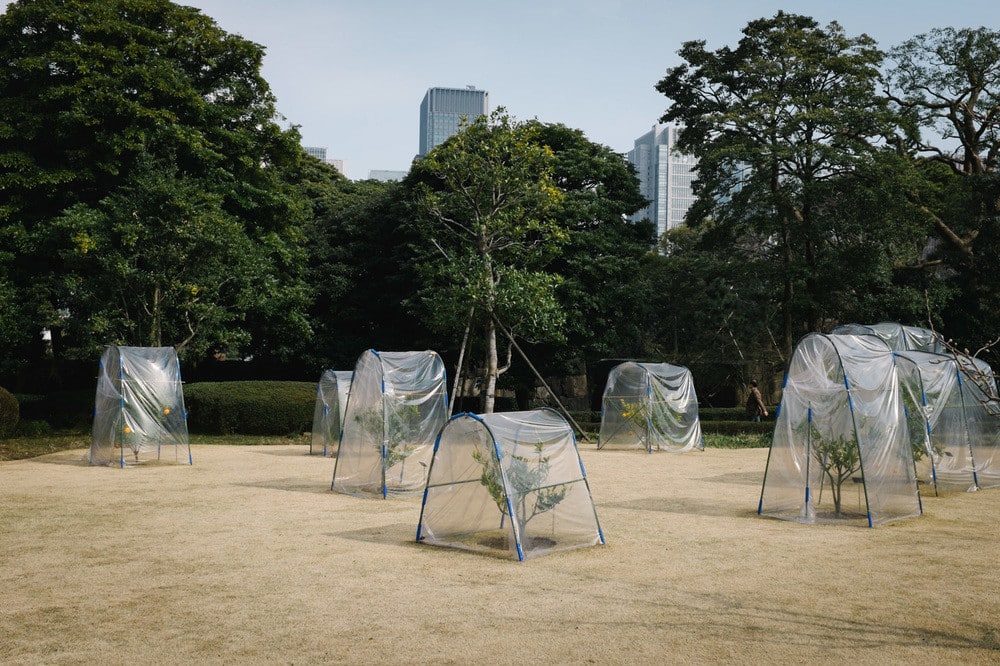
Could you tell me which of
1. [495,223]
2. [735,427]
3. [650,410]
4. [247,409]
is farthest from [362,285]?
[735,427]

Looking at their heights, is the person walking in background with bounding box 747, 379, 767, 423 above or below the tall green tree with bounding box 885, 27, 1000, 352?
below

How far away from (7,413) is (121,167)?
739 centimetres

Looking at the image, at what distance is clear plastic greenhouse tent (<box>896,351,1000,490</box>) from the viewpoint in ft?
46.6

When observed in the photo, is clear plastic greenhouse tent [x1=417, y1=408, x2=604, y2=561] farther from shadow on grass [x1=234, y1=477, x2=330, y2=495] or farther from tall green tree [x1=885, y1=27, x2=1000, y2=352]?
tall green tree [x1=885, y1=27, x2=1000, y2=352]

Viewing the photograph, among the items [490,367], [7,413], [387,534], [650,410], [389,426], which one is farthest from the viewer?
[490,367]

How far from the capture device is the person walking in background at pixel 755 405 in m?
26.2

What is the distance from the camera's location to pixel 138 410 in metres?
17.9

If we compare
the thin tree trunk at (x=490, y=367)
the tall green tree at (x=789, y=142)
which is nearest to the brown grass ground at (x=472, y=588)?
the thin tree trunk at (x=490, y=367)

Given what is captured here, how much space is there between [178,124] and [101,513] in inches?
604

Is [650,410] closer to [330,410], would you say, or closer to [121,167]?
[330,410]

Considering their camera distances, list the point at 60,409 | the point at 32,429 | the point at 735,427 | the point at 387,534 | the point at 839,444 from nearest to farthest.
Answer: the point at 387,534, the point at 839,444, the point at 32,429, the point at 60,409, the point at 735,427

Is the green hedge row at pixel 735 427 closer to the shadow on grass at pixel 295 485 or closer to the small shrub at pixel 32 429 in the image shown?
the shadow on grass at pixel 295 485

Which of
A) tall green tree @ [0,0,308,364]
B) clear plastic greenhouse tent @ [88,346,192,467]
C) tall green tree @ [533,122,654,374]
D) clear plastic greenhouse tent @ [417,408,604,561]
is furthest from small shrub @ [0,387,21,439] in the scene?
clear plastic greenhouse tent @ [417,408,604,561]

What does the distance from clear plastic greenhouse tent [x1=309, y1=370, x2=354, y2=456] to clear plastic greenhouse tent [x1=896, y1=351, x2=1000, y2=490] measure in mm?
11438
